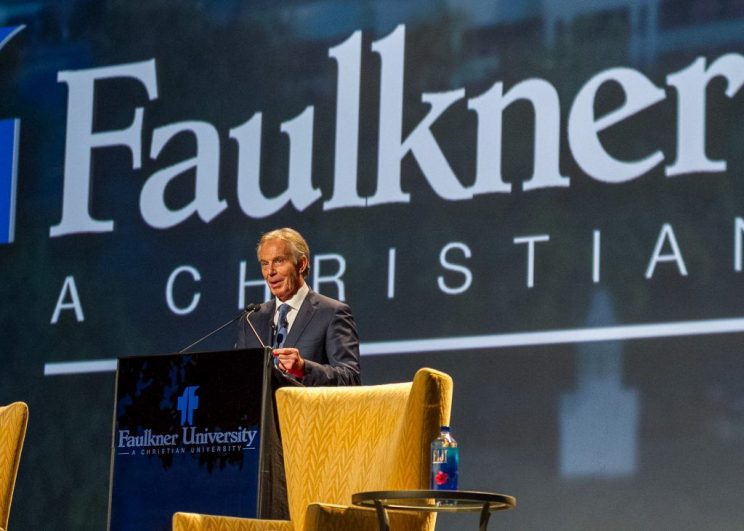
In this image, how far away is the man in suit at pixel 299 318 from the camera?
4539 mm

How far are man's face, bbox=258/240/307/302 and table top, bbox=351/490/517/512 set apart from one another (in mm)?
1047

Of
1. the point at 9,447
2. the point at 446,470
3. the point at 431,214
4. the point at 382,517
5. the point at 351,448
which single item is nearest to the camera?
the point at 382,517

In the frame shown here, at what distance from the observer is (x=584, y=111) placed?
18.0 feet

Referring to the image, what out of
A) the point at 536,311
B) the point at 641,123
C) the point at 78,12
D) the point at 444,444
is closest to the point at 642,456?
the point at 536,311

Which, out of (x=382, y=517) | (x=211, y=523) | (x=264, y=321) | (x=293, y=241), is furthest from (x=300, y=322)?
(x=382, y=517)

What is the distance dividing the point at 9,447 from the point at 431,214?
2.18 metres

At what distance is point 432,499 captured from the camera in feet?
12.0

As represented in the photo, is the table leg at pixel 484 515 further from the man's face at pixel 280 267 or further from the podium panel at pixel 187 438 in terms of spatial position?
the man's face at pixel 280 267

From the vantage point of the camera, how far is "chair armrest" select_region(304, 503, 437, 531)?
11.6ft

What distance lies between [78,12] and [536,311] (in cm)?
275

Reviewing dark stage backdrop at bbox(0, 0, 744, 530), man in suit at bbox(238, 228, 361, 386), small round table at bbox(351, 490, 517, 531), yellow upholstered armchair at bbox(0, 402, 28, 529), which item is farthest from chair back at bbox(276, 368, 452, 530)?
dark stage backdrop at bbox(0, 0, 744, 530)

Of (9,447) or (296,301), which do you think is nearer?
(9,447)

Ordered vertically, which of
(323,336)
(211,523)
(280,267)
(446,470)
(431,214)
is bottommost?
(211,523)

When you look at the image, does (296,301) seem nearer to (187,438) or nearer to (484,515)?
(187,438)
